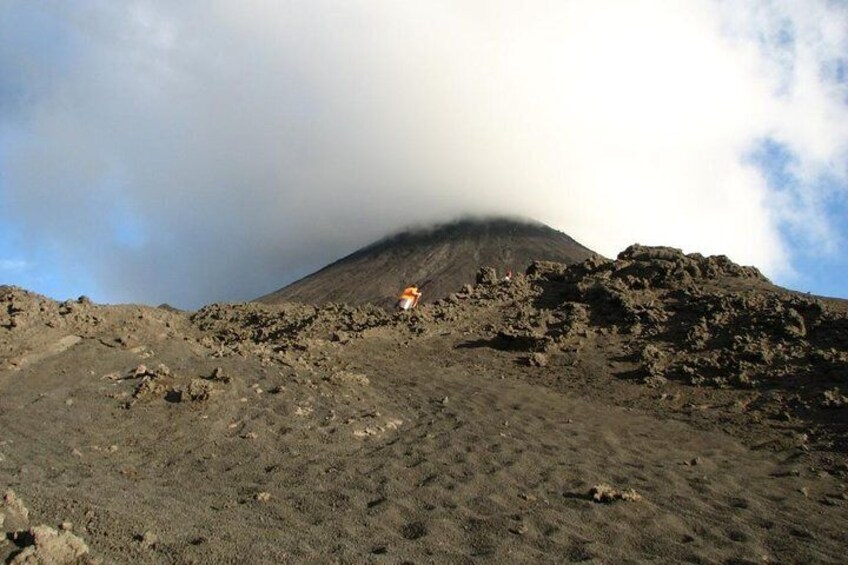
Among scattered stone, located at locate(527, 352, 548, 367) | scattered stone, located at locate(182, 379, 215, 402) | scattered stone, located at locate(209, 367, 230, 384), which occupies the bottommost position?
scattered stone, located at locate(182, 379, 215, 402)

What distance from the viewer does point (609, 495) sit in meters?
6.73

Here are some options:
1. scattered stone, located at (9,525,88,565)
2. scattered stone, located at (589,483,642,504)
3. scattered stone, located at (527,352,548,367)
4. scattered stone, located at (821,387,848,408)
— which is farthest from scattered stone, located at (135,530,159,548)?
scattered stone, located at (821,387,848,408)

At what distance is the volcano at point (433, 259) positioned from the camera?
50.2 metres

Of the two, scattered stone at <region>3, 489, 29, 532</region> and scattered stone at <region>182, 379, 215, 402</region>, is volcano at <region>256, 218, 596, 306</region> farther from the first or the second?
scattered stone at <region>3, 489, 29, 532</region>

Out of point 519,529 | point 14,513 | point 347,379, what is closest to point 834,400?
point 519,529

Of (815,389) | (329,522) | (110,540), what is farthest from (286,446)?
(815,389)

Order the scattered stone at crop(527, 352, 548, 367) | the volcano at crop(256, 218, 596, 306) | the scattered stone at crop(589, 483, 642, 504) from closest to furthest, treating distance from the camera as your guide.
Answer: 1. the scattered stone at crop(589, 483, 642, 504)
2. the scattered stone at crop(527, 352, 548, 367)
3. the volcano at crop(256, 218, 596, 306)

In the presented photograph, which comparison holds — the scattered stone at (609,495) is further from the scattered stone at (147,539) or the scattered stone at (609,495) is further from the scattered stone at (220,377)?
the scattered stone at (220,377)

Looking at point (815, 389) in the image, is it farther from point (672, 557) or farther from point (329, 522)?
point (329, 522)

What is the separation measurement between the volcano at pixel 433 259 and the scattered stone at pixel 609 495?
1533 inches

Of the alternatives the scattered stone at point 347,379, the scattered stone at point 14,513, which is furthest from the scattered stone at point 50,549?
the scattered stone at point 347,379

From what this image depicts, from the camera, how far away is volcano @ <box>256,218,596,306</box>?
5025 cm

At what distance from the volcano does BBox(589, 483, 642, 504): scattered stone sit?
3894 cm

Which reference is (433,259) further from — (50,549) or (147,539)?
(50,549)
